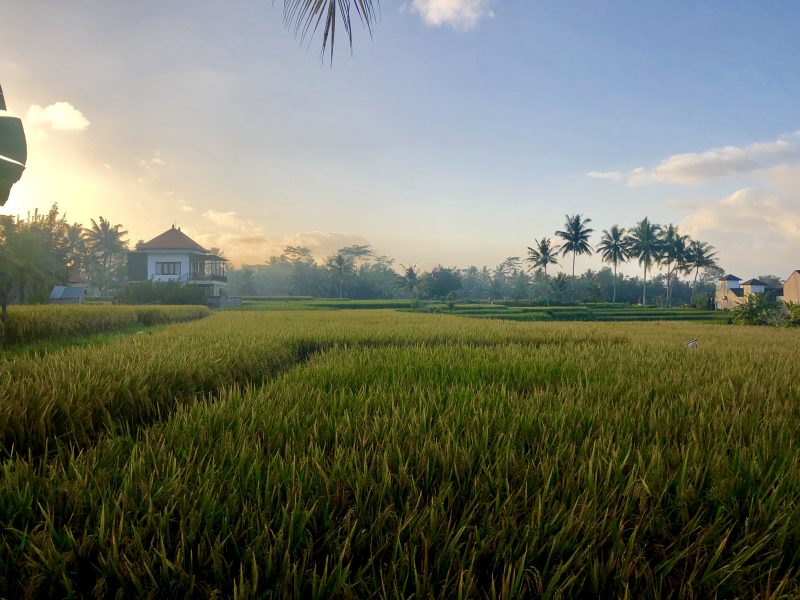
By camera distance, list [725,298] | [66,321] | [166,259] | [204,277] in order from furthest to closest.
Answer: [725,298] < [204,277] < [166,259] < [66,321]

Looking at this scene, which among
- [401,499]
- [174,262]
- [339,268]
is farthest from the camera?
[339,268]

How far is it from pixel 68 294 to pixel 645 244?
193 feet

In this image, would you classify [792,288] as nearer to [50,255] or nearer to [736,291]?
[736,291]

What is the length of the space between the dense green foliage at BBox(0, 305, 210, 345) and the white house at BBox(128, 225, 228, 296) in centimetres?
1804

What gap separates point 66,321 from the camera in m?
9.77

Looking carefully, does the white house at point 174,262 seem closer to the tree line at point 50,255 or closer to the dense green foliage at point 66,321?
the tree line at point 50,255

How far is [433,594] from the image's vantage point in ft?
3.06

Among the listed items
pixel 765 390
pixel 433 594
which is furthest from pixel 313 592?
pixel 765 390

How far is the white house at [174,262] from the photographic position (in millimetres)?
32125

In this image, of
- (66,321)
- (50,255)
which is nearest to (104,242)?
Answer: (50,255)

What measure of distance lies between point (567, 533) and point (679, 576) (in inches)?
12.2

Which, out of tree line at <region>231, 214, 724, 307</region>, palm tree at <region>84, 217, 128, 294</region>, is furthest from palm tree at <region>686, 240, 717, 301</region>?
palm tree at <region>84, 217, 128, 294</region>

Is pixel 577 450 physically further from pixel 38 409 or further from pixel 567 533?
pixel 38 409

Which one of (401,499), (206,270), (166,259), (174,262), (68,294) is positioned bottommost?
(401,499)
